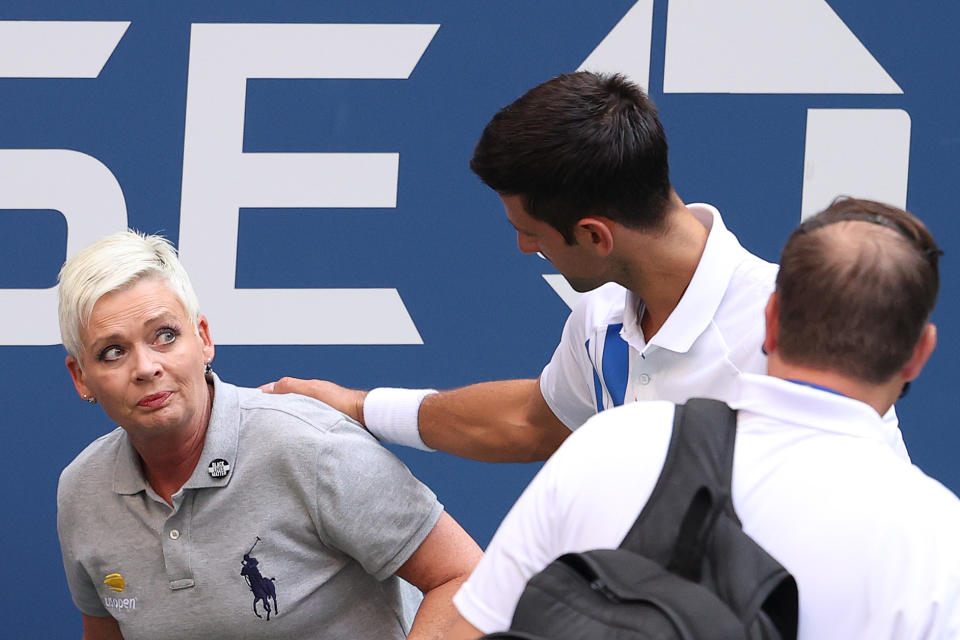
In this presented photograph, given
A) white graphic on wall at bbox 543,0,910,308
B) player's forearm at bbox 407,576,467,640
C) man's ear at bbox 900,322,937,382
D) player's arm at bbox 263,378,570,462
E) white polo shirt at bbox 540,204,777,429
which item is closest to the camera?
man's ear at bbox 900,322,937,382

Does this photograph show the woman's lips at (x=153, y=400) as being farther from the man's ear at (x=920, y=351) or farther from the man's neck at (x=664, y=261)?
the man's ear at (x=920, y=351)

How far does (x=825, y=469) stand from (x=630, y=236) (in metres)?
0.62

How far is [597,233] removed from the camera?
1500 mm

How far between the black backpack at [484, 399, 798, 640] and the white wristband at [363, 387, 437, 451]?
93 centimetres

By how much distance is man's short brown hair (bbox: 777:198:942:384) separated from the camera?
3.10ft

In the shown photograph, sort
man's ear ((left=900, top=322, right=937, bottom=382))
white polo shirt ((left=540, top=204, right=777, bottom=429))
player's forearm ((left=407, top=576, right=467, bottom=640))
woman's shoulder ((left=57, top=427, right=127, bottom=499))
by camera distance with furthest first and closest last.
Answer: woman's shoulder ((left=57, top=427, right=127, bottom=499)) < player's forearm ((left=407, top=576, right=467, bottom=640)) < white polo shirt ((left=540, top=204, right=777, bottom=429)) < man's ear ((left=900, top=322, right=937, bottom=382))

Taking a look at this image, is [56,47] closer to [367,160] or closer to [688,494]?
[367,160]

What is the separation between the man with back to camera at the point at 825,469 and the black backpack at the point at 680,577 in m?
0.02

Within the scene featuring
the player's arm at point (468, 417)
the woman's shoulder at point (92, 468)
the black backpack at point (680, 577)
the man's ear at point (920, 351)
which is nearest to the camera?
the black backpack at point (680, 577)

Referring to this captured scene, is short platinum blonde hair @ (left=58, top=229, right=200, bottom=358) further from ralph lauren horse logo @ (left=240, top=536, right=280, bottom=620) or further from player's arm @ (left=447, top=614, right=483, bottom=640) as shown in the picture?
player's arm @ (left=447, top=614, right=483, bottom=640)

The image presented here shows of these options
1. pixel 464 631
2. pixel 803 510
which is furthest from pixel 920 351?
pixel 464 631

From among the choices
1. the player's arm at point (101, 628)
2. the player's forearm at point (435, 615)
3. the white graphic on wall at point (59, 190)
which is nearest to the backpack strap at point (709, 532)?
the player's forearm at point (435, 615)

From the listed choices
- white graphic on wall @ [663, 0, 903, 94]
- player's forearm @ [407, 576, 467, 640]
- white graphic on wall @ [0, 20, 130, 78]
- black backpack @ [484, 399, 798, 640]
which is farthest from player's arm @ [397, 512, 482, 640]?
white graphic on wall @ [0, 20, 130, 78]

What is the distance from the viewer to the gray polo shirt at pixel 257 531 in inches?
65.2
